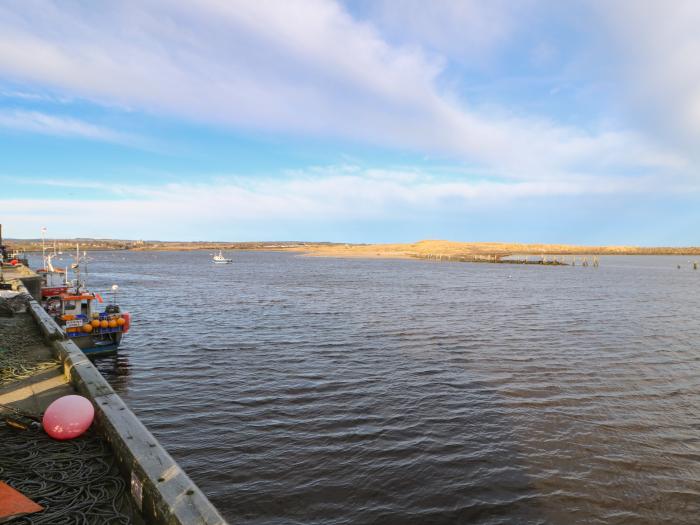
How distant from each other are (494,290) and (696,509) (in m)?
46.5

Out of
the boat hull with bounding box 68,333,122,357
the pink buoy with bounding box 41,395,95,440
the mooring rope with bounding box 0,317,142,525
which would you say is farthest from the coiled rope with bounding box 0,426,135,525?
the boat hull with bounding box 68,333,122,357

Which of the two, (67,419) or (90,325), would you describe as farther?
(90,325)

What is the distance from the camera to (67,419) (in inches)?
333

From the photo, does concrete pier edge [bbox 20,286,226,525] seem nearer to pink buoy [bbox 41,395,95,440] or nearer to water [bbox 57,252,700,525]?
pink buoy [bbox 41,395,95,440]

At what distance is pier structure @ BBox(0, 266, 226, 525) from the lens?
238 inches

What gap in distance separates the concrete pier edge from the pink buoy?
321 mm

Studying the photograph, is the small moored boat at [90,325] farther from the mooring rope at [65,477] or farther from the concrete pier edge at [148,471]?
the mooring rope at [65,477]

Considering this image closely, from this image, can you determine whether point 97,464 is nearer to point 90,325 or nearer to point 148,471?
point 148,471

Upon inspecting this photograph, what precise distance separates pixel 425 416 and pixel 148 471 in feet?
32.4

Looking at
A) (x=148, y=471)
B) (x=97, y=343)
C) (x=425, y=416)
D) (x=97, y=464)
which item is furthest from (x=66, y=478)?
(x=97, y=343)

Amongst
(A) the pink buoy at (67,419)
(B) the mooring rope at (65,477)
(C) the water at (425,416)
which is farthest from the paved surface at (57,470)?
(C) the water at (425,416)

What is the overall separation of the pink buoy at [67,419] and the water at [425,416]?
3.23 metres

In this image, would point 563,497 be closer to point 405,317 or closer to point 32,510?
point 32,510

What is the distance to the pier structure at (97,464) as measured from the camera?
6055mm
